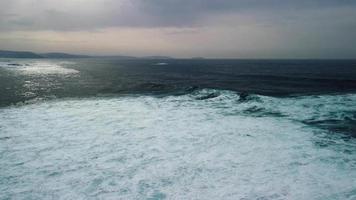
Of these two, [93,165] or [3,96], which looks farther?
[3,96]

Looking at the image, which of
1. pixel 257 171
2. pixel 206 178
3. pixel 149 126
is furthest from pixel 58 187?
pixel 149 126

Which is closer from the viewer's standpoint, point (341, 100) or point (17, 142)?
point (17, 142)

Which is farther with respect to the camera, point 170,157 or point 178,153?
point 178,153

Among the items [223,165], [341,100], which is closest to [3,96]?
[223,165]

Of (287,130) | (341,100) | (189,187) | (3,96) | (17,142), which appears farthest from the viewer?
(3,96)

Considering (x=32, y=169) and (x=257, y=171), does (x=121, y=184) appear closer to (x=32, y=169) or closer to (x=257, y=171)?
(x=32, y=169)

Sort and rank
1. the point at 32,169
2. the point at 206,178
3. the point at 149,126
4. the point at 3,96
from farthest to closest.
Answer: the point at 3,96, the point at 149,126, the point at 32,169, the point at 206,178

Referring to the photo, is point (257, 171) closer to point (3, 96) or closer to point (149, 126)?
point (149, 126)
